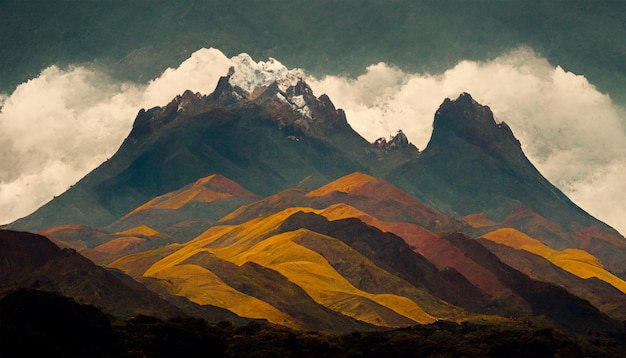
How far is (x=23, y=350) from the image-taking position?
16212 centimetres

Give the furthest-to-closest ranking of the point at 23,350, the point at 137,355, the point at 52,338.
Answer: the point at 137,355
the point at 52,338
the point at 23,350

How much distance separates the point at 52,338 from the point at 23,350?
1664cm

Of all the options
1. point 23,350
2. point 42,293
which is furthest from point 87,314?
point 23,350

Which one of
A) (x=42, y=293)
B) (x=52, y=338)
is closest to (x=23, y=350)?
(x=52, y=338)

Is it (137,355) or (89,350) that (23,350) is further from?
(137,355)

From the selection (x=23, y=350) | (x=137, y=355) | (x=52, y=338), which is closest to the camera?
(x=23, y=350)

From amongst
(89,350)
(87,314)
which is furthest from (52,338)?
(87,314)

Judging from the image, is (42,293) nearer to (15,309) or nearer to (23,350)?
(15,309)

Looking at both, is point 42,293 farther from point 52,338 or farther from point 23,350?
point 23,350

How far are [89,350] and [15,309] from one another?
54.4 feet

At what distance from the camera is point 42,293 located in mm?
196750

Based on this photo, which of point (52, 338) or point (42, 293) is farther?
point (42, 293)

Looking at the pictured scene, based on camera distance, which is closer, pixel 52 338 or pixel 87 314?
pixel 52 338

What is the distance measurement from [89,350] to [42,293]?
19.3 m
